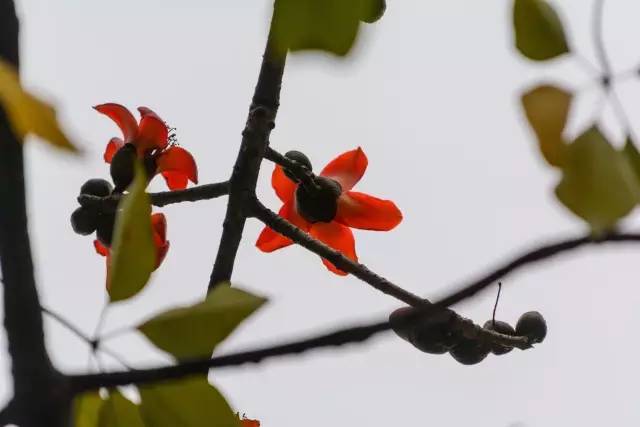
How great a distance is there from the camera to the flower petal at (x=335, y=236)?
2.48 feet

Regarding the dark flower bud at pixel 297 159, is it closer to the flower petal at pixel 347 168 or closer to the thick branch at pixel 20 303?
the flower petal at pixel 347 168

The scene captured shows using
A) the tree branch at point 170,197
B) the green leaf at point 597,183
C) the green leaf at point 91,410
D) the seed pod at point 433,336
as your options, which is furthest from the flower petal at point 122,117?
the green leaf at point 597,183

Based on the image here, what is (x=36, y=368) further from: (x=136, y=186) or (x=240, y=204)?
(x=240, y=204)

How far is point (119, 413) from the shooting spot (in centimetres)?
33

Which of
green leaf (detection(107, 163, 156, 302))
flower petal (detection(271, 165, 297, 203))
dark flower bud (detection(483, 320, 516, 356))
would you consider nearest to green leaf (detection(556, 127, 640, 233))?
green leaf (detection(107, 163, 156, 302))

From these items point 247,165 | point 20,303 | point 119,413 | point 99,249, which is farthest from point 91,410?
point 99,249

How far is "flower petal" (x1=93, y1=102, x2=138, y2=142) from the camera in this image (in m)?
0.75

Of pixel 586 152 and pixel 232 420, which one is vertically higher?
pixel 586 152

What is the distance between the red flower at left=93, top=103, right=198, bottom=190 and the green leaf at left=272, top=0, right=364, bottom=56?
1.63 feet

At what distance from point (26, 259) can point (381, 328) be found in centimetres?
9

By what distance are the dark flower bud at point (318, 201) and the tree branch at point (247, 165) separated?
136 millimetres

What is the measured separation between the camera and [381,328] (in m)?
0.20

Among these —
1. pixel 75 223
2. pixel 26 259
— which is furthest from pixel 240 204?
pixel 26 259

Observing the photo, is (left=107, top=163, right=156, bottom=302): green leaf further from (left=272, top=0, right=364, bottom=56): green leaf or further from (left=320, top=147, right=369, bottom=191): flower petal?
(left=320, top=147, right=369, bottom=191): flower petal
